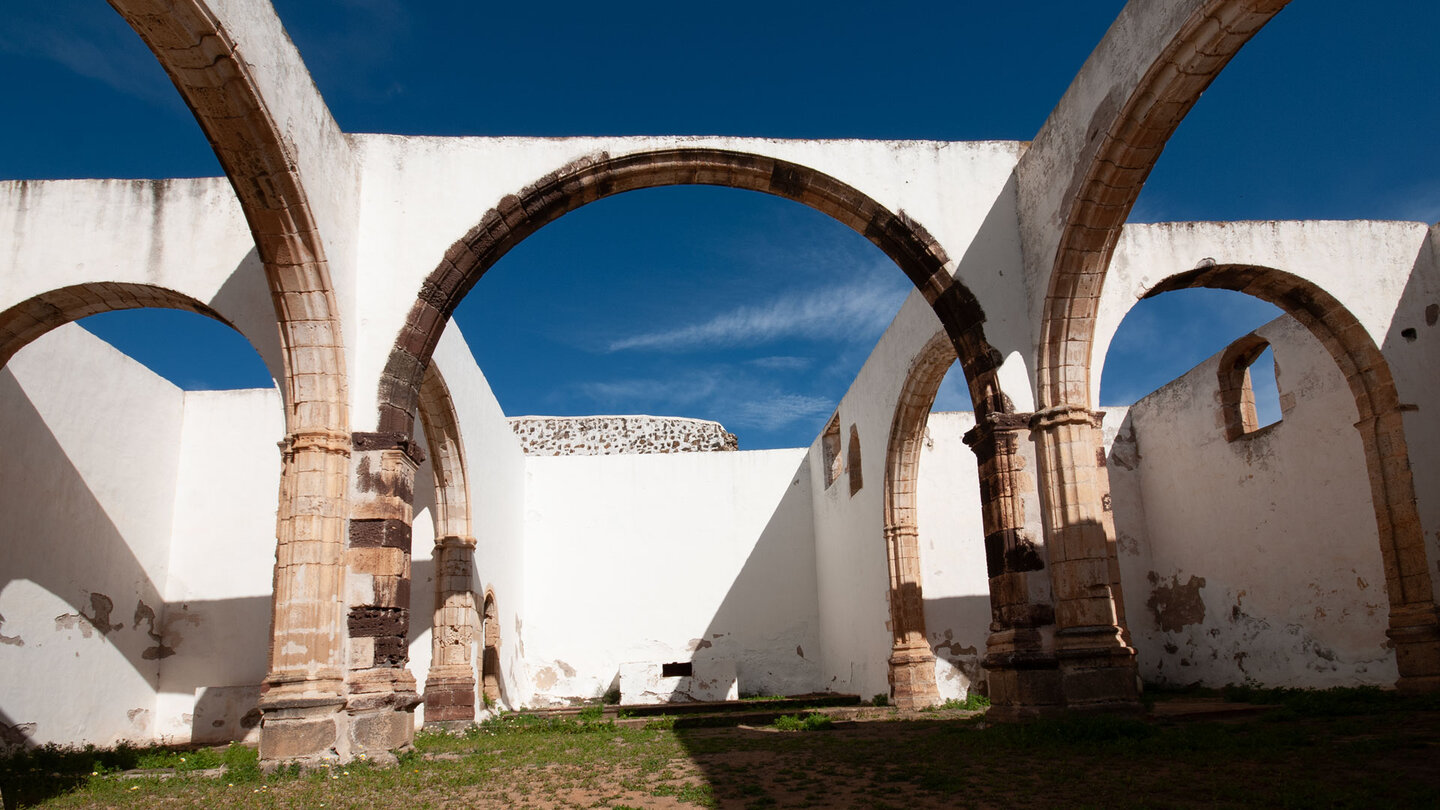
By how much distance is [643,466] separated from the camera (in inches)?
623

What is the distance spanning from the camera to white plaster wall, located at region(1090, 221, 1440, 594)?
847cm

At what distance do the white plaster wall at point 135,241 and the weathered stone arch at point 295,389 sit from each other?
100cm

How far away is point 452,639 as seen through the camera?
1041cm

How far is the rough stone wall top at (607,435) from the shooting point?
20.8m

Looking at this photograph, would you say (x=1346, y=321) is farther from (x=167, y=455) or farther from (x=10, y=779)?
(x=167, y=455)

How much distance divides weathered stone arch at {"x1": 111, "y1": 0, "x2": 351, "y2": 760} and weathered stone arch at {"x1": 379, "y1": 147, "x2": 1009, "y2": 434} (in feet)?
2.00

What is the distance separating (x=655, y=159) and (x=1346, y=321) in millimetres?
6444

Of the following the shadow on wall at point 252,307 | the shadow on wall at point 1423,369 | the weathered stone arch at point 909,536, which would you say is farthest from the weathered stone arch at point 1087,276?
the shadow on wall at point 252,307

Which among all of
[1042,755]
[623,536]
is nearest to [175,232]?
[1042,755]

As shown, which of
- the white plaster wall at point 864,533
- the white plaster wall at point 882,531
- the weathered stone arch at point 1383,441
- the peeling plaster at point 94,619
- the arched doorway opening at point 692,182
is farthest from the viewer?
the white plaster wall at point 864,533

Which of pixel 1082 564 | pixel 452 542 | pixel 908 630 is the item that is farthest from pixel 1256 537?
pixel 452 542

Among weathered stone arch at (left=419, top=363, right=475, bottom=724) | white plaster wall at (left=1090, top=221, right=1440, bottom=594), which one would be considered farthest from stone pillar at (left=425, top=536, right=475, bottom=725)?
white plaster wall at (left=1090, top=221, right=1440, bottom=594)

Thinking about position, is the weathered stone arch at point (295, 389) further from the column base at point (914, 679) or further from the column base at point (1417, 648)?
the column base at point (1417, 648)

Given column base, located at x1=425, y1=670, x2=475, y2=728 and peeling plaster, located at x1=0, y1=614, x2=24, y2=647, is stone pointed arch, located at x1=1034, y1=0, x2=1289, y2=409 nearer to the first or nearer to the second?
column base, located at x1=425, y1=670, x2=475, y2=728
